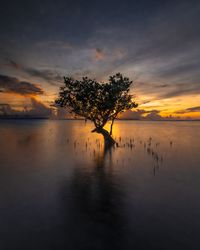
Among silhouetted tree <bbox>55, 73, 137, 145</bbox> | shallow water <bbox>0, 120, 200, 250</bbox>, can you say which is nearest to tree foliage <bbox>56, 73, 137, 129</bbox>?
silhouetted tree <bbox>55, 73, 137, 145</bbox>

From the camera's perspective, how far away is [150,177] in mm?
20406

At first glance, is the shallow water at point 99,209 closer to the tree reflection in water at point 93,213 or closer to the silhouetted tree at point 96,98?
the tree reflection in water at point 93,213

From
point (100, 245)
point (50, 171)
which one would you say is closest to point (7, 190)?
point (50, 171)

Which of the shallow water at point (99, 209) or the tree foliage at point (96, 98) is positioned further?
the tree foliage at point (96, 98)

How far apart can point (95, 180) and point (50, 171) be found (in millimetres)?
7050

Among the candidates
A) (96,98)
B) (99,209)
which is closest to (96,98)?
(96,98)

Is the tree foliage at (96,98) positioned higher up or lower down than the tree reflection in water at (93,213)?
higher up

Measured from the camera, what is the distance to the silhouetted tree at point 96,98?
132 feet

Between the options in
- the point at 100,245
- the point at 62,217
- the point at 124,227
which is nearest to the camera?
the point at 100,245

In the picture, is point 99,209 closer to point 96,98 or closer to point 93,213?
point 93,213

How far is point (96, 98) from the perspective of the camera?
4141 cm

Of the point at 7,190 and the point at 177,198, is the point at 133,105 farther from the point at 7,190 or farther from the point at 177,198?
the point at 7,190

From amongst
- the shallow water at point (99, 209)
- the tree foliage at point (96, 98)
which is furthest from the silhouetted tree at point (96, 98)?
the shallow water at point (99, 209)

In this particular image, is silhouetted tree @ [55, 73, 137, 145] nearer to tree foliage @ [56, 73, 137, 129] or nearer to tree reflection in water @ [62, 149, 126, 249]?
tree foliage @ [56, 73, 137, 129]
